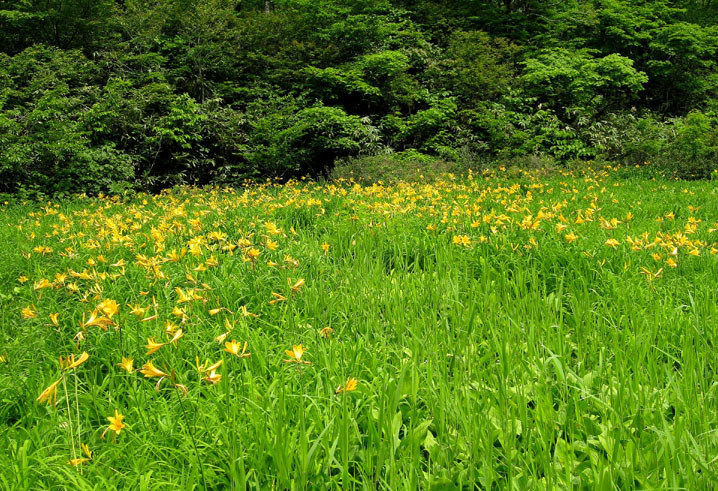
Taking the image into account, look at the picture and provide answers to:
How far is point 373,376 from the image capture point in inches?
56.6

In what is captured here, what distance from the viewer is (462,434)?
114cm

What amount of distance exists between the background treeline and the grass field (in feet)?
23.2

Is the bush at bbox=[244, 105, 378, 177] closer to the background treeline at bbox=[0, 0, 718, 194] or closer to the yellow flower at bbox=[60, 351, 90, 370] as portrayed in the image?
the background treeline at bbox=[0, 0, 718, 194]

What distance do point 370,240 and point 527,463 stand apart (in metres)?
2.12

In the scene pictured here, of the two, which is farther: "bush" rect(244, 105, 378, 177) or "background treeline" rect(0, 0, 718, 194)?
"bush" rect(244, 105, 378, 177)

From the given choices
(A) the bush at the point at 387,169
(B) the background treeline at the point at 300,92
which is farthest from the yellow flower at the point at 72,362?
(B) the background treeline at the point at 300,92

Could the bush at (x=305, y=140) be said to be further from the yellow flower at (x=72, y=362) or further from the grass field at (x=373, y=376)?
the yellow flower at (x=72, y=362)

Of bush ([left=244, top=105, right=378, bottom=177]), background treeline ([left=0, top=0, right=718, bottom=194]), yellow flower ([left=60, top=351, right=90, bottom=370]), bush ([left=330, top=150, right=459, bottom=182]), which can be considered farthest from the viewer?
bush ([left=244, top=105, right=378, bottom=177])

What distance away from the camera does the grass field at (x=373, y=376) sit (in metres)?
1.03

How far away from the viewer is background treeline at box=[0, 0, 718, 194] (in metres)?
9.22

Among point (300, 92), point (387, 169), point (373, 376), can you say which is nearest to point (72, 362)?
point (373, 376)

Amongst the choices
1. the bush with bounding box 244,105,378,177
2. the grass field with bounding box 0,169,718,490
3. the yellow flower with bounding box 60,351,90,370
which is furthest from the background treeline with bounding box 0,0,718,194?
the yellow flower with bounding box 60,351,90,370

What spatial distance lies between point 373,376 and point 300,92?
36.0ft

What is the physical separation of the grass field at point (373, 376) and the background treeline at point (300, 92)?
7068 mm
